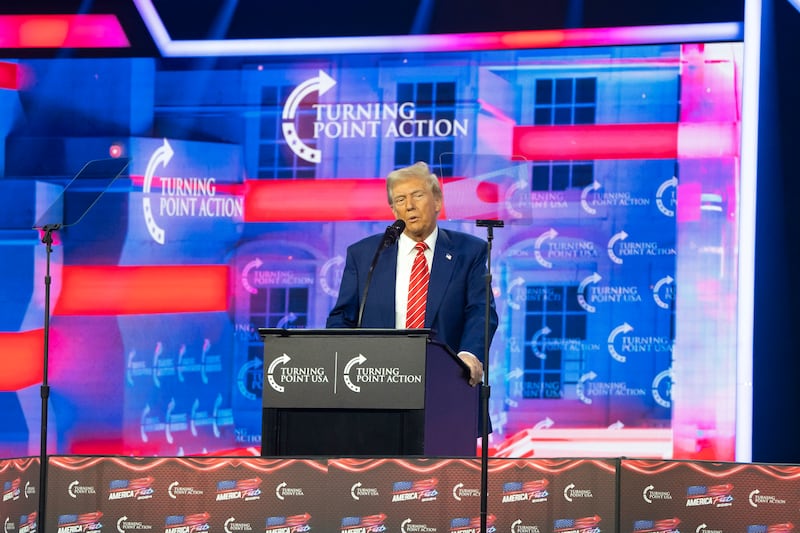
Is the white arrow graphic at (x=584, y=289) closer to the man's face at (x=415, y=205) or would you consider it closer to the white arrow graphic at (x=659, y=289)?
the white arrow graphic at (x=659, y=289)

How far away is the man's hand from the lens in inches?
155

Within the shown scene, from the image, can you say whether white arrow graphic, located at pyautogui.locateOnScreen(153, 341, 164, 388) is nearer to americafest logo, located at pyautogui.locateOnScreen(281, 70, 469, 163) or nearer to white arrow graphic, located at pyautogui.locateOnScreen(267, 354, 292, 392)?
americafest logo, located at pyautogui.locateOnScreen(281, 70, 469, 163)

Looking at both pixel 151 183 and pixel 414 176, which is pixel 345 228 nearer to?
pixel 151 183

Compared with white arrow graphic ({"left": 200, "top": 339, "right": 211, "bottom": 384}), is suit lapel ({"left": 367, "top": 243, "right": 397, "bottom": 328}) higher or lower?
higher

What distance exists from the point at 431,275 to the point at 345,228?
99.1 inches

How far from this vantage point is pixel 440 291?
4.22 m

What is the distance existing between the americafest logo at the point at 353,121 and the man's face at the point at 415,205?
2371 millimetres

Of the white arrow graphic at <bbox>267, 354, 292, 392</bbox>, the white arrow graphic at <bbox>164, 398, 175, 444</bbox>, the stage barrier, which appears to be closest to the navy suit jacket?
the white arrow graphic at <bbox>267, 354, 292, 392</bbox>

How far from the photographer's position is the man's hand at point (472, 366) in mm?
3941

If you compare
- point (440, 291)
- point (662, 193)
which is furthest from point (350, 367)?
point (662, 193)

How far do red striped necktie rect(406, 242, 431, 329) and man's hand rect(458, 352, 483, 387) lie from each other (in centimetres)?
30

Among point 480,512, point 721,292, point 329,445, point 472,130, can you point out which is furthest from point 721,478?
point 472,130

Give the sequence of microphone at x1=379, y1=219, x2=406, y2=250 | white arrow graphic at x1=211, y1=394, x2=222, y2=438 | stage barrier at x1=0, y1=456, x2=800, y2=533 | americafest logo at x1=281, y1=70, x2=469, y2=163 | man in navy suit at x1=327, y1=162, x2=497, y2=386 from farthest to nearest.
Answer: white arrow graphic at x1=211, y1=394, x2=222, y2=438, americafest logo at x1=281, y1=70, x2=469, y2=163, man in navy suit at x1=327, y1=162, x2=497, y2=386, microphone at x1=379, y1=219, x2=406, y2=250, stage barrier at x1=0, y1=456, x2=800, y2=533

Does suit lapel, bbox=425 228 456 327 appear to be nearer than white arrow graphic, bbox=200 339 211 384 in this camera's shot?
Yes
